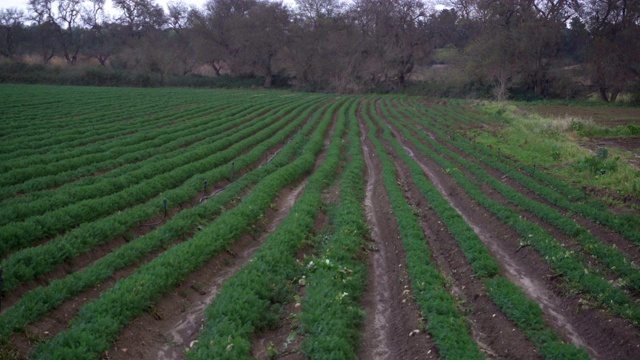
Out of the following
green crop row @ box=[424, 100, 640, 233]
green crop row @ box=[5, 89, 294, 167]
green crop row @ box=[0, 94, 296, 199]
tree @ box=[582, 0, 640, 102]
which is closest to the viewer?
green crop row @ box=[424, 100, 640, 233]

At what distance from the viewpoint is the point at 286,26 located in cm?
8412

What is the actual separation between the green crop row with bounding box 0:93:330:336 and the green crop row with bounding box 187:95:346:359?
85.4 inches

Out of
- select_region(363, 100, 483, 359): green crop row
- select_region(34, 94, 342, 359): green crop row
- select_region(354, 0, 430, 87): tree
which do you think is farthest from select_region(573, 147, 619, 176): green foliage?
select_region(354, 0, 430, 87): tree

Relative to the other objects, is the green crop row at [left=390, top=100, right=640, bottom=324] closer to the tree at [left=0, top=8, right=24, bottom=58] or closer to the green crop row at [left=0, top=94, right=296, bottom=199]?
the green crop row at [left=0, top=94, right=296, bottom=199]

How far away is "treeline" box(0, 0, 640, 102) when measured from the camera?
58750 mm

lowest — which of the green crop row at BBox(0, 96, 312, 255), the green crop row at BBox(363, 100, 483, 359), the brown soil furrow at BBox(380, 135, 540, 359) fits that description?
the brown soil furrow at BBox(380, 135, 540, 359)

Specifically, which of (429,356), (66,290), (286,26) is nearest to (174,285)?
Result: (66,290)

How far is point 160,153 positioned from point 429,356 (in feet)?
54.6

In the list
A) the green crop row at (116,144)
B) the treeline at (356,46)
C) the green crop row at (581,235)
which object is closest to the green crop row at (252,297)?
the green crop row at (581,235)

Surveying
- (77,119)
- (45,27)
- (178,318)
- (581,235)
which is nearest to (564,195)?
(581,235)

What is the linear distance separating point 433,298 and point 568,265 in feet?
11.0

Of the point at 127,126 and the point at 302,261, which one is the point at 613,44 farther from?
the point at 302,261

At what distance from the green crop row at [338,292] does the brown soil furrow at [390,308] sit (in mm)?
230

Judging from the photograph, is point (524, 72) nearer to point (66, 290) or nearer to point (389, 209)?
point (389, 209)
